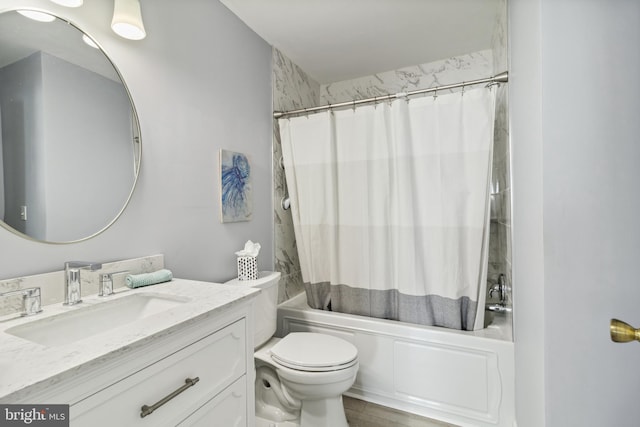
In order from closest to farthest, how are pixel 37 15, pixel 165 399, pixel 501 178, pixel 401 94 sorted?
pixel 165 399, pixel 37 15, pixel 401 94, pixel 501 178

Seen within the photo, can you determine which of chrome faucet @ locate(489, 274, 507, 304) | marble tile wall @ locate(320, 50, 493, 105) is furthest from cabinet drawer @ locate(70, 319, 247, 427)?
marble tile wall @ locate(320, 50, 493, 105)

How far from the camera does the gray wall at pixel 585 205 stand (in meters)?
0.78

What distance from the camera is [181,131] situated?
1.49m

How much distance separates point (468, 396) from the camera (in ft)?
5.32

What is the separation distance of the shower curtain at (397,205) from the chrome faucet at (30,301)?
1.44 m

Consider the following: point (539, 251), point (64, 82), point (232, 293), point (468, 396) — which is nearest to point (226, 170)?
point (64, 82)

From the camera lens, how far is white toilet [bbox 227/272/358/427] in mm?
1423

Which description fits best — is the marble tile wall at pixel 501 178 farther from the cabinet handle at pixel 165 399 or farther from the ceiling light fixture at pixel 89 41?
the ceiling light fixture at pixel 89 41

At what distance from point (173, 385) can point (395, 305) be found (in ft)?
4.69

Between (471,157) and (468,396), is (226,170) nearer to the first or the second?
(471,157)

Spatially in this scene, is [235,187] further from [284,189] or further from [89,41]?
[89,41]

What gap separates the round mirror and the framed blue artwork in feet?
1.71

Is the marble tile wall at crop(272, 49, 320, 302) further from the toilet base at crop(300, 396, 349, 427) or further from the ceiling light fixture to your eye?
the ceiling light fixture

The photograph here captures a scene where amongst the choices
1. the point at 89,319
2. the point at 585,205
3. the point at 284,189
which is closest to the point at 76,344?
the point at 89,319
